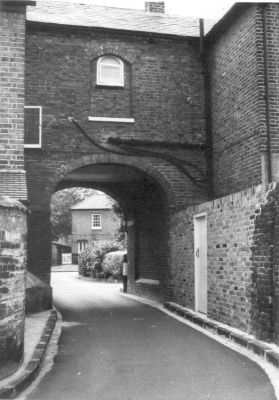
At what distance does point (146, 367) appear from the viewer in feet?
24.3

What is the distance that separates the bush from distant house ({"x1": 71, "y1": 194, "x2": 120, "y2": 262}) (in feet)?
85.5

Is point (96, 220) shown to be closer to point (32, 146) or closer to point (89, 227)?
point (89, 227)

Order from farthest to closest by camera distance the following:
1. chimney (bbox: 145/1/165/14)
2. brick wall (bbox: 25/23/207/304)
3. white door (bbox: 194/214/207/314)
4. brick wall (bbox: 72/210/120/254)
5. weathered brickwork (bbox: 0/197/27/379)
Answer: brick wall (bbox: 72/210/120/254) → chimney (bbox: 145/1/165/14) → brick wall (bbox: 25/23/207/304) → white door (bbox: 194/214/207/314) → weathered brickwork (bbox: 0/197/27/379)

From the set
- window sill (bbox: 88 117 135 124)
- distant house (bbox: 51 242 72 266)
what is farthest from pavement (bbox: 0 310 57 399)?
distant house (bbox: 51 242 72 266)

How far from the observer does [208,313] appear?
11.0 metres

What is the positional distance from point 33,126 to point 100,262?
61.2 ft

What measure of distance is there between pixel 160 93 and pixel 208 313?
6332mm

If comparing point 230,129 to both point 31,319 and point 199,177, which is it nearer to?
point 199,177

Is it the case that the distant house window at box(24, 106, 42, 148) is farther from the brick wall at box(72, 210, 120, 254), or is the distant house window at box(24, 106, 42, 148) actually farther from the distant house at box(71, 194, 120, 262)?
the brick wall at box(72, 210, 120, 254)

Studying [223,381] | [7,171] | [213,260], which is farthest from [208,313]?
[7,171]

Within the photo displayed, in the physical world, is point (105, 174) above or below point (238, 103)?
below

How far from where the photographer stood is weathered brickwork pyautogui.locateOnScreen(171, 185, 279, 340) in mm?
8180

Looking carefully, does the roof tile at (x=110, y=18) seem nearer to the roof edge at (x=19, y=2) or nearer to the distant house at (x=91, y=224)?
the roof edge at (x=19, y=2)

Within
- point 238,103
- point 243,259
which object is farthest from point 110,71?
point 243,259
